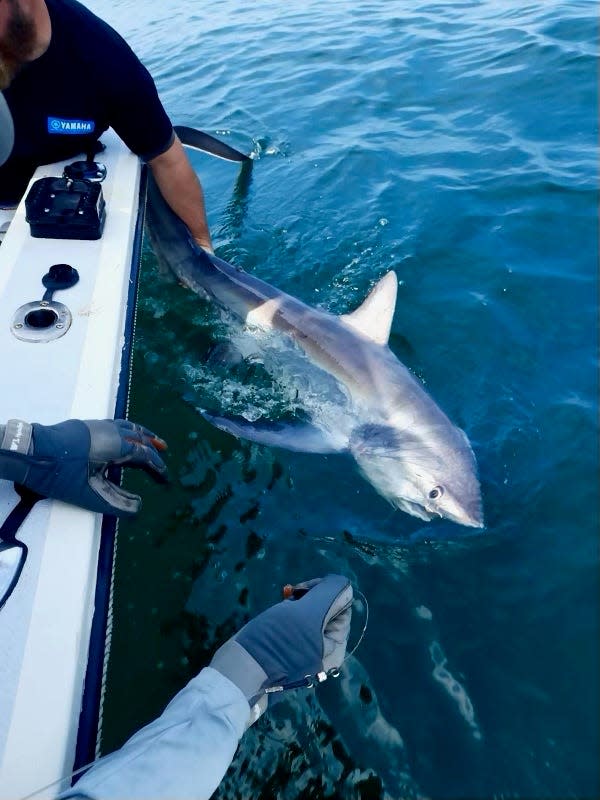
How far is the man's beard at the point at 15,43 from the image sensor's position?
335 cm

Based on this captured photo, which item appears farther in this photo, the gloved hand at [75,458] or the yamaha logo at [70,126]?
the yamaha logo at [70,126]

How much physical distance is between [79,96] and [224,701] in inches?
150

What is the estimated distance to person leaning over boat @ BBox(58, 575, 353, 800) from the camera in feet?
5.15

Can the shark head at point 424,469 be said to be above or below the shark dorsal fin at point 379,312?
below

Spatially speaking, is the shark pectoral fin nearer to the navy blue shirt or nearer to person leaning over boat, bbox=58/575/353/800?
A: person leaning over boat, bbox=58/575/353/800

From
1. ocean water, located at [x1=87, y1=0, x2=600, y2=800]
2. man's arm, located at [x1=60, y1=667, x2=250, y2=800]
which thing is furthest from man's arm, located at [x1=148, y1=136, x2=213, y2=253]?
man's arm, located at [x1=60, y1=667, x2=250, y2=800]

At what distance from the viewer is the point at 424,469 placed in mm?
3244

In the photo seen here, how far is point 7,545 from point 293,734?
134 cm

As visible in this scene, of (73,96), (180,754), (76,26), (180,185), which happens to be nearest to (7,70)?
(73,96)

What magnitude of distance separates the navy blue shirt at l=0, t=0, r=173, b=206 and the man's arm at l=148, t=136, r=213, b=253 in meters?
0.09

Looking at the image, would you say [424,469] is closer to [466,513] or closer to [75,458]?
[466,513]

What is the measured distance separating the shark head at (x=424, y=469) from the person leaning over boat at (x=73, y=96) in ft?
8.10

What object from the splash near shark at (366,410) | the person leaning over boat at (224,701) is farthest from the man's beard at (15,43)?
the person leaning over boat at (224,701)

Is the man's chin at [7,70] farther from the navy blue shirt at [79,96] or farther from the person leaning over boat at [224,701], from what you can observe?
the person leaning over boat at [224,701]
